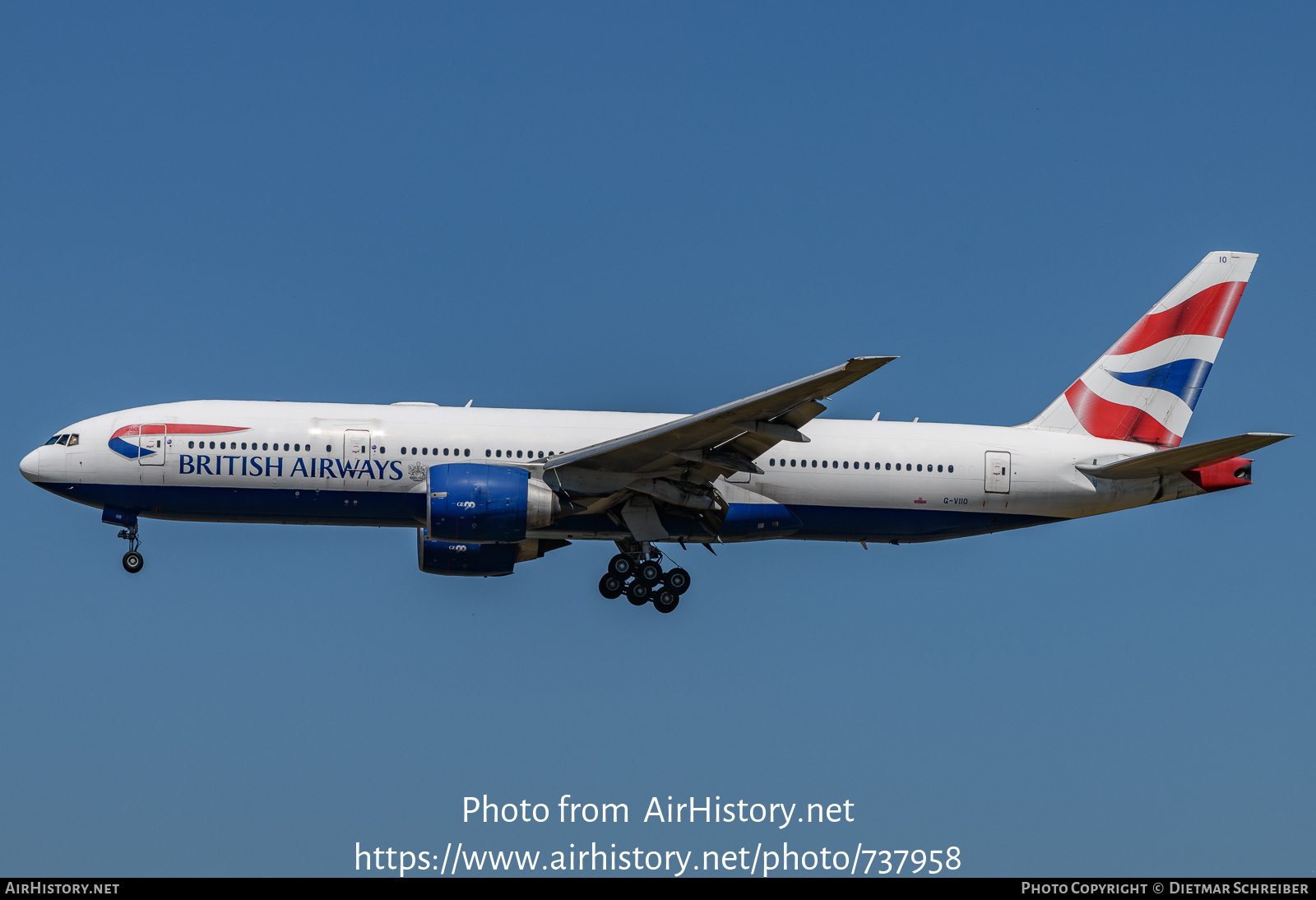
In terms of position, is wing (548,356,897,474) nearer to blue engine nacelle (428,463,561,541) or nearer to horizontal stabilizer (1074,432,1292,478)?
blue engine nacelle (428,463,561,541)

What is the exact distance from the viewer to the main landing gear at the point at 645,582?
3288 centimetres

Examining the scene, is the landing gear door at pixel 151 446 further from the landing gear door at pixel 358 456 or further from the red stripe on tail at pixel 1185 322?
the red stripe on tail at pixel 1185 322

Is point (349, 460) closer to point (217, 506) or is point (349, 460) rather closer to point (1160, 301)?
point (217, 506)

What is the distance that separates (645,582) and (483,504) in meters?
5.11

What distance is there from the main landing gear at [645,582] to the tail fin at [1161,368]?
962cm

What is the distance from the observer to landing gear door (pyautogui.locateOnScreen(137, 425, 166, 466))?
31094 mm

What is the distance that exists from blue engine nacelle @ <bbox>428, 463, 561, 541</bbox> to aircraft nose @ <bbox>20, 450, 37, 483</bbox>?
29.5 feet

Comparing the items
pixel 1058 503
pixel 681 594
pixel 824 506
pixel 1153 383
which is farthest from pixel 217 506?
pixel 1153 383

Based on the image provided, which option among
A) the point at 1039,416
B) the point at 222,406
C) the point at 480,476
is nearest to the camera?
the point at 480,476

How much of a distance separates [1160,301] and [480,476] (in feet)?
58.5

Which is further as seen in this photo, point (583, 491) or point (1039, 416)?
point (1039, 416)

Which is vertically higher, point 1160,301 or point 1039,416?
point 1160,301

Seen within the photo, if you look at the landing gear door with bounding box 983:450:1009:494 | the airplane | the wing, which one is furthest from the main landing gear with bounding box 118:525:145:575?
the landing gear door with bounding box 983:450:1009:494

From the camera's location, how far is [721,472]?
30.8 metres
